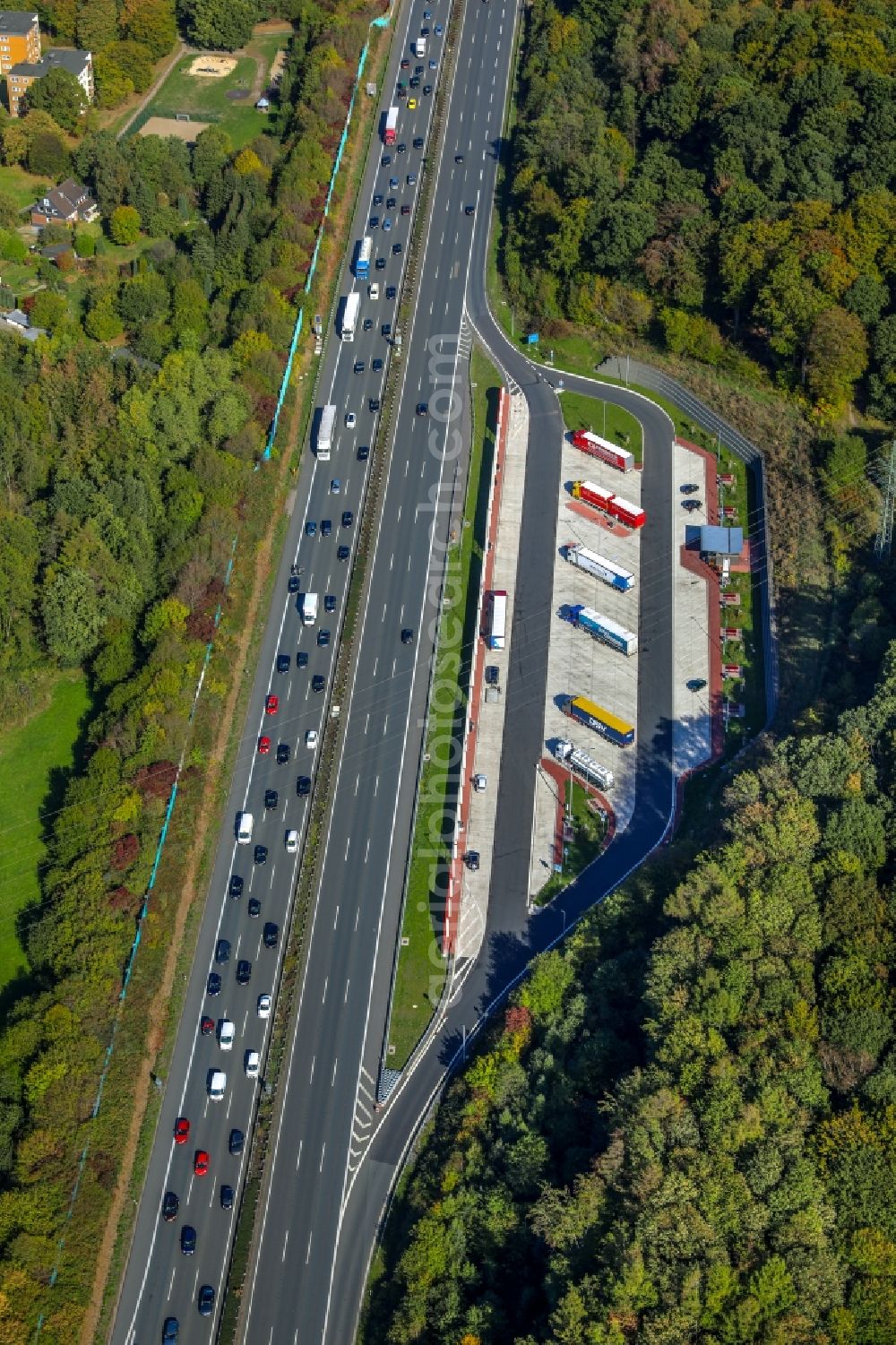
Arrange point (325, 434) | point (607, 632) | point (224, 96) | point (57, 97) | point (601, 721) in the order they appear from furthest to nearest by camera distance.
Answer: point (224, 96), point (57, 97), point (325, 434), point (607, 632), point (601, 721)

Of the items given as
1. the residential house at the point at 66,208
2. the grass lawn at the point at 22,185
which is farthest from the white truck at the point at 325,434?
the grass lawn at the point at 22,185

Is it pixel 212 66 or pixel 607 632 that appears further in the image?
pixel 212 66

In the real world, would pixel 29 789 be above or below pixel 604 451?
below

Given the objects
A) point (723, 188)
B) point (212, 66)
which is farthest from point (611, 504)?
point (212, 66)

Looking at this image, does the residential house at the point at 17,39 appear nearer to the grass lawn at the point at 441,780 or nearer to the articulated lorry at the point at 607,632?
the grass lawn at the point at 441,780

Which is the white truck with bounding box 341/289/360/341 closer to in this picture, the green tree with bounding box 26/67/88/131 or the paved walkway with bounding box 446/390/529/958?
the paved walkway with bounding box 446/390/529/958

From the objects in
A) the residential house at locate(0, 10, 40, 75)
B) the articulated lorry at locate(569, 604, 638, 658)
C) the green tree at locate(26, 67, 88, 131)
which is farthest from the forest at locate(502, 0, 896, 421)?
the residential house at locate(0, 10, 40, 75)

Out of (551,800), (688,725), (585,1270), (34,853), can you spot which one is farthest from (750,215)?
(585,1270)

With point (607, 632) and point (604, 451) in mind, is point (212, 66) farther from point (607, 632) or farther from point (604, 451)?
point (607, 632)

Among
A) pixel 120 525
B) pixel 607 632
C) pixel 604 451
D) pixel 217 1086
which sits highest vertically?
pixel 604 451
